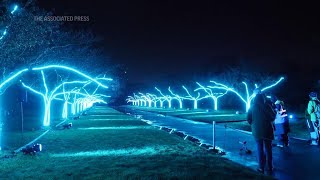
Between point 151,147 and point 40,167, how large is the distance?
595 centimetres

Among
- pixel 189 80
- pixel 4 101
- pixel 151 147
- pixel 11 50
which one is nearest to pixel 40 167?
pixel 151 147

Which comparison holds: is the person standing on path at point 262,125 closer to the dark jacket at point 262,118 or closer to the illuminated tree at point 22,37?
the dark jacket at point 262,118

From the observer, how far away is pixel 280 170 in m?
10.8

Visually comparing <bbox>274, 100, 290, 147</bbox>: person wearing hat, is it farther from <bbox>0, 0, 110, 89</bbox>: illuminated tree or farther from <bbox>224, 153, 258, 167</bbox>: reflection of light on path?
<bbox>0, 0, 110, 89</bbox>: illuminated tree

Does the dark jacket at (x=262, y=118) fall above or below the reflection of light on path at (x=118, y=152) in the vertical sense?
above

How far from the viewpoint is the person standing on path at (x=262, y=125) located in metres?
10.2

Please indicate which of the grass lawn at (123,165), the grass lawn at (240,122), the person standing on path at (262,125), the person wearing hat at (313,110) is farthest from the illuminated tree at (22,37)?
the person wearing hat at (313,110)

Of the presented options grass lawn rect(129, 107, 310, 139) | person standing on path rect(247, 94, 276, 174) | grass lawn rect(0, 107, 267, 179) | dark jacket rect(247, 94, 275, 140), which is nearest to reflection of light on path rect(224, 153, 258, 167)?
grass lawn rect(0, 107, 267, 179)

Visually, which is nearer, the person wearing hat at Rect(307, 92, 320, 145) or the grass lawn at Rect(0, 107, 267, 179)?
the grass lawn at Rect(0, 107, 267, 179)

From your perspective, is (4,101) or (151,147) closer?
(151,147)

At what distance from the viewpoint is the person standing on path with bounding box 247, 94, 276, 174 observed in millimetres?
10172

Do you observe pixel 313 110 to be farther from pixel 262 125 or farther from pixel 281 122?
pixel 262 125

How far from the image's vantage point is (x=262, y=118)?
33.6ft

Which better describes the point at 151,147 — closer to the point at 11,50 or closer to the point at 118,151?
the point at 118,151
